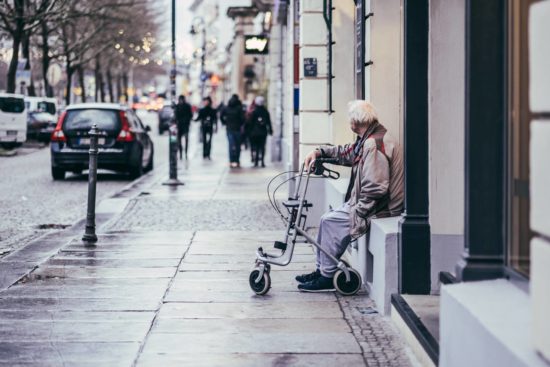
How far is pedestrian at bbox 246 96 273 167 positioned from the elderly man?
1948 centimetres

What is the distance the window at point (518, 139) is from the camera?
17.0 feet

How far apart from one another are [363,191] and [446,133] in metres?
0.84

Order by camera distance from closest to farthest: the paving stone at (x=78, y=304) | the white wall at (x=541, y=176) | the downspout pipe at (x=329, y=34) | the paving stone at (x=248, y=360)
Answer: the white wall at (x=541, y=176), the paving stone at (x=248, y=360), the paving stone at (x=78, y=304), the downspout pipe at (x=329, y=34)

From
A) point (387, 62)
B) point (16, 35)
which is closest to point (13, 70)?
point (16, 35)

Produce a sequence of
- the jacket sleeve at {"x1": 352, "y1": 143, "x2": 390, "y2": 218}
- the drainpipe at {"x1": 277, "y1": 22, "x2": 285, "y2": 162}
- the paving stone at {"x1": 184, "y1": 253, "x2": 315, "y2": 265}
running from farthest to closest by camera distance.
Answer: the drainpipe at {"x1": 277, "y1": 22, "x2": 285, "y2": 162} → the paving stone at {"x1": 184, "y1": 253, "x2": 315, "y2": 265} → the jacket sleeve at {"x1": 352, "y1": 143, "x2": 390, "y2": 218}

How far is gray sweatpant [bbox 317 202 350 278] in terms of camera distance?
9.18 m

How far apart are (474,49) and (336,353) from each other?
2226 millimetres

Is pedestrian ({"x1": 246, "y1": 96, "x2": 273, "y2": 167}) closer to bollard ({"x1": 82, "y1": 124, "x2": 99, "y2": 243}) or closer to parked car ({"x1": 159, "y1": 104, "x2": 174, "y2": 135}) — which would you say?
bollard ({"x1": 82, "y1": 124, "x2": 99, "y2": 243})

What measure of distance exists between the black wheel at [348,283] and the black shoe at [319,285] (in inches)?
5.5

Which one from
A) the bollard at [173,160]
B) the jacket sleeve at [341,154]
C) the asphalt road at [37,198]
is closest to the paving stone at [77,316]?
the jacket sleeve at [341,154]

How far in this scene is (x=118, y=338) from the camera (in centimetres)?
737

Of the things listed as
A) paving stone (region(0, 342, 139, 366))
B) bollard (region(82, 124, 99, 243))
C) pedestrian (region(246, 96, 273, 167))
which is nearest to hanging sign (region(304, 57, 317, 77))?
bollard (region(82, 124, 99, 243))

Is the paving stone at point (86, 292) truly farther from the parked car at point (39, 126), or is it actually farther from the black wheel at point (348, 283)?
the parked car at point (39, 126)

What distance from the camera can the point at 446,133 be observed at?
822 cm
